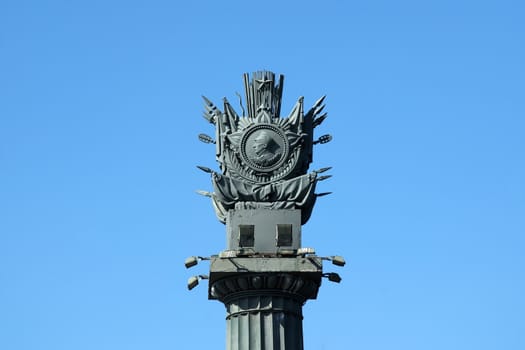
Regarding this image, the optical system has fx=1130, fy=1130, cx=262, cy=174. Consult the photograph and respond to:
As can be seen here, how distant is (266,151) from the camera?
40.1 meters

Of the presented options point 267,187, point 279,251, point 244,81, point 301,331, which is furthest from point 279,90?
point 301,331

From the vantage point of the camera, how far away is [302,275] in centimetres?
3781

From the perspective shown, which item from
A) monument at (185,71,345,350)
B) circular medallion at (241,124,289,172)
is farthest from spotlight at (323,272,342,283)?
circular medallion at (241,124,289,172)

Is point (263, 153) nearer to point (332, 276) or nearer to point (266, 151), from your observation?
point (266, 151)

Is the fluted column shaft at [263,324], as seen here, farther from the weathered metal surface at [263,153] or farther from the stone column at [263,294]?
the weathered metal surface at [263,153]

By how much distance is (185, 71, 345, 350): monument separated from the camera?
37688 millimetres

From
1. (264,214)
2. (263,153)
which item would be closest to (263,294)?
(264,214)

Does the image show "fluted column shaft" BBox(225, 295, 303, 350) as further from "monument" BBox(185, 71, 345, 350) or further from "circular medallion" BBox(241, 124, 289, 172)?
"circular medallion" BBox(241, 124, 289, 172)

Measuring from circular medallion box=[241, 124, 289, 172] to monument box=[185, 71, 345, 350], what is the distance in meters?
0.04

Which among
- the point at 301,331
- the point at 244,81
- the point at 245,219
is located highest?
the point at 244,81

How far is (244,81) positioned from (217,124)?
1851 millimetres

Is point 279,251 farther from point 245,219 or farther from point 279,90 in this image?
point 279,90

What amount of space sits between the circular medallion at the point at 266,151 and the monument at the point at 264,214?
35 mm

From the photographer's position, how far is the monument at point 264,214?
37.7 meters
